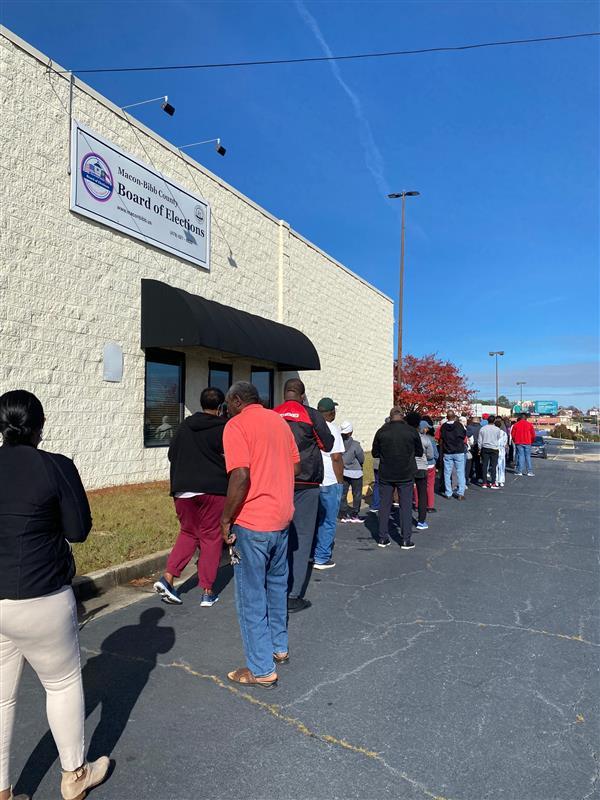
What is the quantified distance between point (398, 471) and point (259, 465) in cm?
436

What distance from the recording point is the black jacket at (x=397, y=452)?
24.9ft

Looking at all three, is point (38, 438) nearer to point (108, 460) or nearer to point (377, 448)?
point (377, 448)

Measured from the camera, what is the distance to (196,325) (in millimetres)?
10586

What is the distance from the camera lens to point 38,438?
8.36 feet

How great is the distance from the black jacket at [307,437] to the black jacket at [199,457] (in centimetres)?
64

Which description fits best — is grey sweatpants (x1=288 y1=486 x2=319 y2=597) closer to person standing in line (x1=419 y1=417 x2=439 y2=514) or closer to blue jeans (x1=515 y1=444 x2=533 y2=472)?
person standing in line (x1=419 y1=417 x2=439 y2=514)

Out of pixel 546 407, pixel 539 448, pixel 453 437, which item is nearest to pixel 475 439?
pixel 453 437

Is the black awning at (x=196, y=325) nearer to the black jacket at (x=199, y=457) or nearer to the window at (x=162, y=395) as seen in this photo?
the window at (x=162, y=395)

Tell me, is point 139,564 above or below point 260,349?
below

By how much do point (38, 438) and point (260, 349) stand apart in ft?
34.8

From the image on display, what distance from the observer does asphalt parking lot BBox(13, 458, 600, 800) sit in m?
2.71

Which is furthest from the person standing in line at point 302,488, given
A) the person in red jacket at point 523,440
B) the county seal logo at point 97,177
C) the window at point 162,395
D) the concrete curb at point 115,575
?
the person in red jacket at point 523,440

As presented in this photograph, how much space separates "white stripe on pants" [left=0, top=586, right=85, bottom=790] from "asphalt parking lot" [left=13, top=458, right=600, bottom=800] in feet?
1.23

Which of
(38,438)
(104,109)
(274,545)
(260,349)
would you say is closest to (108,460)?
(260,349)
